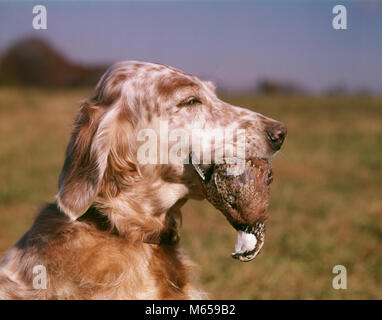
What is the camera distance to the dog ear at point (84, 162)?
273cm

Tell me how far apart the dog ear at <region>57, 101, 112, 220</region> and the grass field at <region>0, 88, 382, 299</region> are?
48 cm

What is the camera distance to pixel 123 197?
290 centimetres

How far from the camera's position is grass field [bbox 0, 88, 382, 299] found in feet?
16.0

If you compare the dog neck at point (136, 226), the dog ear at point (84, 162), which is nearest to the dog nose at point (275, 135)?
the dog neck at point (136, 226)

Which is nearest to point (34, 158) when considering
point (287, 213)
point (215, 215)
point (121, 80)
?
point (215, 215)

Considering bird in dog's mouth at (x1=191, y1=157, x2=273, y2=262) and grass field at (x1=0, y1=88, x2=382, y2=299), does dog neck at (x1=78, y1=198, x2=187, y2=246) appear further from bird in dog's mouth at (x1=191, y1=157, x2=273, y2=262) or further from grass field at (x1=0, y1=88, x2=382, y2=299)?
grass field at (x1=0, y1=88, x2=382, y2=299)

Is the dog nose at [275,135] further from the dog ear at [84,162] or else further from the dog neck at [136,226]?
the dog ear at [84,162]

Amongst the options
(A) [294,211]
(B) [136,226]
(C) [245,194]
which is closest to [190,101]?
(C) [245,194]

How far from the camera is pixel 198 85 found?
10.0 ft

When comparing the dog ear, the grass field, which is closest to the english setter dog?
the dog ear

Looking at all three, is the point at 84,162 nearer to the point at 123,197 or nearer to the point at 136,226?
the point at 123,197

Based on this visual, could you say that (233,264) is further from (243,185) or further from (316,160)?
(316,160)

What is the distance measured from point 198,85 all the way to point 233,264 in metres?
2.70

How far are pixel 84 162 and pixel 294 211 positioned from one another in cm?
499
